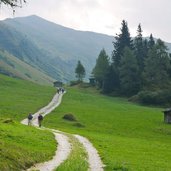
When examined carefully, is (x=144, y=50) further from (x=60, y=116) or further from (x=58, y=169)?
(x=58, y=169)

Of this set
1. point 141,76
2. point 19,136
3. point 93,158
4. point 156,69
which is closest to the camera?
point 93,158

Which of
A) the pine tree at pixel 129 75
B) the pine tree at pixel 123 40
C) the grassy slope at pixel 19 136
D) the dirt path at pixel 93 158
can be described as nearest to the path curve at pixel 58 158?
the grassy slope at pixel 19 136

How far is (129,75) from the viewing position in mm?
136750

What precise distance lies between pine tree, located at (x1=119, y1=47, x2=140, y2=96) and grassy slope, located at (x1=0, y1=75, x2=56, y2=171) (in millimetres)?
26660

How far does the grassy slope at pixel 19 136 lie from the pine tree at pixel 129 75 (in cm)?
2666

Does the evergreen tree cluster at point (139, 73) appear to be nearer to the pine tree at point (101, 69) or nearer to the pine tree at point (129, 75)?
the pine tree at point (129, 75)

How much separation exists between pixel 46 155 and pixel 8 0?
1147 cm

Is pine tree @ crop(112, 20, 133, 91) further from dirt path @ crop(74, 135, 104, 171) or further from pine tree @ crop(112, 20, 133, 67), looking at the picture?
dirt path @ crop(74, 135, 104, 171)

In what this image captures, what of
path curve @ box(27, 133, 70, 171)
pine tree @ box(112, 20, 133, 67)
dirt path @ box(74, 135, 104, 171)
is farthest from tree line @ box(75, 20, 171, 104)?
path curve @ box(27, 133, 70, 171)

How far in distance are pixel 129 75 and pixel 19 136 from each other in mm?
99015

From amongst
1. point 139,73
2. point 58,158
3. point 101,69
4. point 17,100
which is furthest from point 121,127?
point 101,69

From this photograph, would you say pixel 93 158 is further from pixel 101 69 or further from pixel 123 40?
pixel 123 40

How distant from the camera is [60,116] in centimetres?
8125

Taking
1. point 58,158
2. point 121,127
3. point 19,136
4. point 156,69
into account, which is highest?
point 156,69
